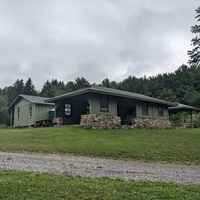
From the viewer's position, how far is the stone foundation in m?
23.2

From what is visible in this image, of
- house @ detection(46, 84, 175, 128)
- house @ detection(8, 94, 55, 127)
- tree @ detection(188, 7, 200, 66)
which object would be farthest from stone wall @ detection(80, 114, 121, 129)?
tree @ detection(188, 7, 200, 66)

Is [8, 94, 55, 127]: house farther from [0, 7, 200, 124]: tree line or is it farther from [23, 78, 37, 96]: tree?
[23, 78, 37, 96]: tree

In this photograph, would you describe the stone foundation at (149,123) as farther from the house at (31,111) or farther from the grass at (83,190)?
the grass at (83,190)

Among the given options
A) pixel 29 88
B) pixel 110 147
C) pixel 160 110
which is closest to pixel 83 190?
pixel 110 147

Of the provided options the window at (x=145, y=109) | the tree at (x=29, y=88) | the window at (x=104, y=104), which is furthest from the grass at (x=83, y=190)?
the tree at (x=29, y=88)

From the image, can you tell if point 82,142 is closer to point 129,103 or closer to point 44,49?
point 129,103

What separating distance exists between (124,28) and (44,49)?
12.7 m

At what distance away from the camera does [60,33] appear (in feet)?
74.0

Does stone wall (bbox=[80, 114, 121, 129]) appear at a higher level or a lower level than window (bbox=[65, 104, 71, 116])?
lower

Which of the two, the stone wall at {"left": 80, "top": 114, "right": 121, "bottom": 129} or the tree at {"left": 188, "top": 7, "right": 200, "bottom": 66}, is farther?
the stone wall at {"left": 80, "top": 114, "right": 121, "bottom": 129}

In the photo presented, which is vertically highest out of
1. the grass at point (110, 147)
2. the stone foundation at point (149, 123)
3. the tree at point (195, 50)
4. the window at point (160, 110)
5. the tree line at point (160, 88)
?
the tree line at point (160, 88)

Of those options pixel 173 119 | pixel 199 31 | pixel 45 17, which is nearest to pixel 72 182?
pixel 199 31

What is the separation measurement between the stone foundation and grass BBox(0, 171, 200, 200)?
56.5ft

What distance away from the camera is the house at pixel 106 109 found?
20078mm
